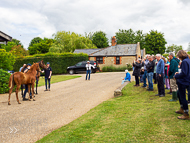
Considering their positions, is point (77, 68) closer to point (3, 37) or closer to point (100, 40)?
point (3, 37)

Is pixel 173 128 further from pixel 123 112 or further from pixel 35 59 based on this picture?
pixel 35 59

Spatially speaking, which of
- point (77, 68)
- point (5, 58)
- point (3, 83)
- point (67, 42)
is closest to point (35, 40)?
point (67, 42)

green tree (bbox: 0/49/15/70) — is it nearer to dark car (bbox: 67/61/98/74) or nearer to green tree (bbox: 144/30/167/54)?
dark car (bbox: 67/61/98/74)

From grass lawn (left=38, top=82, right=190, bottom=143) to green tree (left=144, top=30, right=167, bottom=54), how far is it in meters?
58.4

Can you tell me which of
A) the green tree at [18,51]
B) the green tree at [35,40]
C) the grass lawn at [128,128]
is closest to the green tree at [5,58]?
the grass lawn at [128,128]

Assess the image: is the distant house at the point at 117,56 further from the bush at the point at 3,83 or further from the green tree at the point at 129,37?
the green tree at the point at 129,37

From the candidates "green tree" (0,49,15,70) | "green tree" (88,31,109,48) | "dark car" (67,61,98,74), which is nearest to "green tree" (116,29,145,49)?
"green tree" (88,31,109,48)

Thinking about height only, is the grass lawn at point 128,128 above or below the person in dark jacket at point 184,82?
below

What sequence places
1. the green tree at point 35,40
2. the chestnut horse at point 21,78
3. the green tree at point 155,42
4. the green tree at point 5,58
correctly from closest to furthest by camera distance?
the chestnut horse at point 21,78, the green tree at point 5,58, the green tree at point 155,42, the green tree at point 35,40

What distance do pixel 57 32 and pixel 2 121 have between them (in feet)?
173

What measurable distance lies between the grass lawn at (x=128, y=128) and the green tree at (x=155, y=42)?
58.4 m

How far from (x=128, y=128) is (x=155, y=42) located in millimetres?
61272

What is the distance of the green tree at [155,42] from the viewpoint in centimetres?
6138

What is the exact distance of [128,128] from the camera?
15.6 ft
